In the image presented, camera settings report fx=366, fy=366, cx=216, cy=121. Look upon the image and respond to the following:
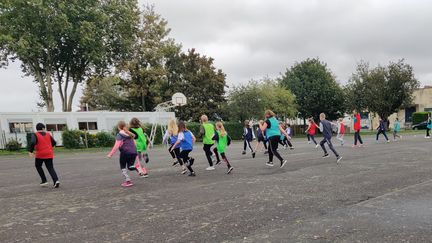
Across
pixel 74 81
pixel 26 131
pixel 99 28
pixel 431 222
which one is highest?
pixel 99 28

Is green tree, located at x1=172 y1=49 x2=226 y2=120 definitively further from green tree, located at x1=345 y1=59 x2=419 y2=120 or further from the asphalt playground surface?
the asphalt playground surface

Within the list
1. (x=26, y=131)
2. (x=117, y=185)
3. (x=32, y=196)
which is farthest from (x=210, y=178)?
(x=26, y=131)

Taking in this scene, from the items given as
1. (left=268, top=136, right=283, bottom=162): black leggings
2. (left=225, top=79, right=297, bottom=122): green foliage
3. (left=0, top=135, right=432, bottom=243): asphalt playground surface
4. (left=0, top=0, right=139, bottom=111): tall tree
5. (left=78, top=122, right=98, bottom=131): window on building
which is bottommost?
(left=0, top=135, right=432, bottom=243): asphalt playground surface

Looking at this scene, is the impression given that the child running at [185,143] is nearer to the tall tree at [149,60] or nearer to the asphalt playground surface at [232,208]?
the asphalt playground surface at [232,208]

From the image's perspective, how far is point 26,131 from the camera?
29703 millimetres

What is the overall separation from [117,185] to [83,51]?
28598 millimetres

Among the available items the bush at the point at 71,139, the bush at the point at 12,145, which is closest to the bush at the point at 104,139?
the bush at the point at 71,139

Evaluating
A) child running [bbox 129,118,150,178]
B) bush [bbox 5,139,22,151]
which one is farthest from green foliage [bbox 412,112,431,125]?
child running [bbox 129,118,150,178]

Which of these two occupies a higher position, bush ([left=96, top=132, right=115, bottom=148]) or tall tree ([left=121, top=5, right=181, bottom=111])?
tall tree ([left=121, top=5, right=181, bottom=111])

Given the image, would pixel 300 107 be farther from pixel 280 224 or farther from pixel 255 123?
pixel 280 224

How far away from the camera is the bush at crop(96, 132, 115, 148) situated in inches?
1200

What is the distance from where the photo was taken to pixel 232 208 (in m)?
6.26

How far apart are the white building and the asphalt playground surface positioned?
2155 centimetres

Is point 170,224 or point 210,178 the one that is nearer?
point 170,224
